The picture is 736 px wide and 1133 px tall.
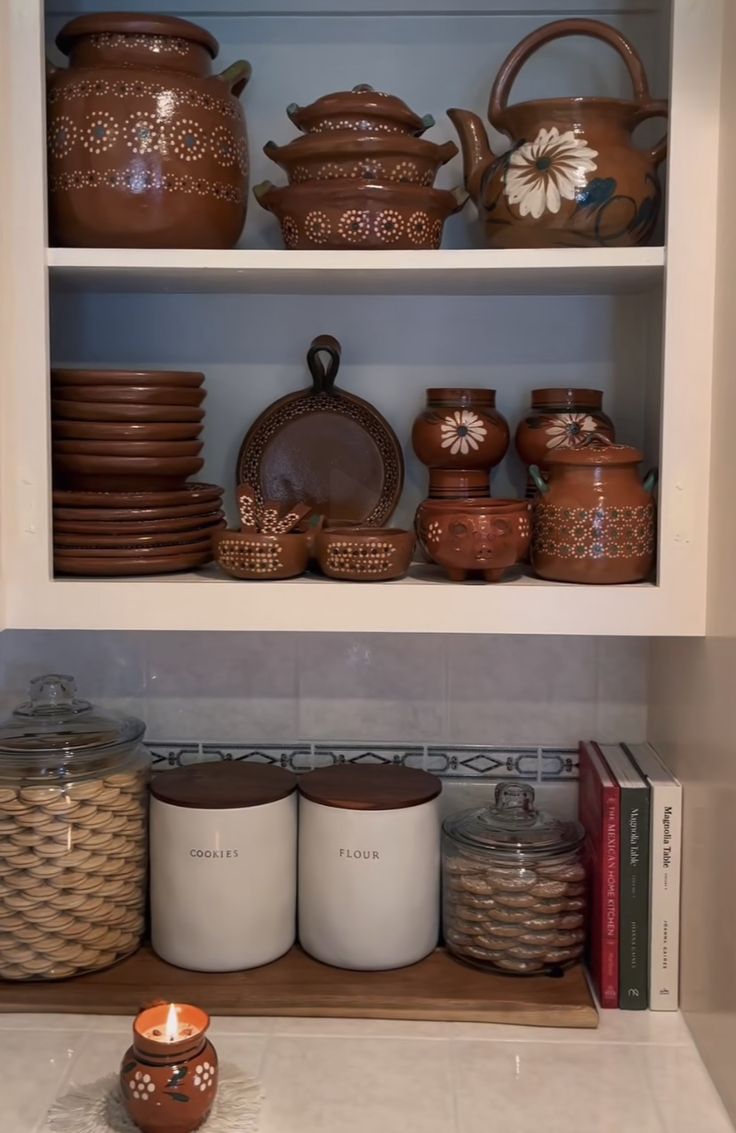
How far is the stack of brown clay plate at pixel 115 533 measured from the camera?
4.07 feet

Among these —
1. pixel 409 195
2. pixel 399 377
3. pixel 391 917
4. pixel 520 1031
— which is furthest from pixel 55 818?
pixel 409 195

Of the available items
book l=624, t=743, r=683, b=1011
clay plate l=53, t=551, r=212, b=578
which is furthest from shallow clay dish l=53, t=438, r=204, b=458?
book l=624, t=743, r=683, b=1011

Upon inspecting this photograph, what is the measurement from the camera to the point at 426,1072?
119 centimetres

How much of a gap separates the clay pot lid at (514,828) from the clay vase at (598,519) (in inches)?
11.9

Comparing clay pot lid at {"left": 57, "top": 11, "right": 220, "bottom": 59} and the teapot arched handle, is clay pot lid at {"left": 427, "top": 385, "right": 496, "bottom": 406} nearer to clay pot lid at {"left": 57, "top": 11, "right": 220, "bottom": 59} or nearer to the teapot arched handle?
the teapot arched handle

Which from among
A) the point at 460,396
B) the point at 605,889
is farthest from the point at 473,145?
the point at 605,889

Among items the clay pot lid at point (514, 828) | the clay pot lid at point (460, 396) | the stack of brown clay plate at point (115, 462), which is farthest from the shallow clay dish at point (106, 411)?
the clay pot lid at point (514, 828)

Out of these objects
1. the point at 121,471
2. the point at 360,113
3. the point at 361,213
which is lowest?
the point at 121,471

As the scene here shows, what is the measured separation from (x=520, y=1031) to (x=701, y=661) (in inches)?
17.2

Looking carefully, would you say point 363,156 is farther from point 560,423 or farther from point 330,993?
point 330,993

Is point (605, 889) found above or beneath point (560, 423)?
beneath

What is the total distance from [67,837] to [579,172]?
883mm

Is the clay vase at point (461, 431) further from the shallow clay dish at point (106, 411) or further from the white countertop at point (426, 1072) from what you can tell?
the white countertop at point (426, 1072)

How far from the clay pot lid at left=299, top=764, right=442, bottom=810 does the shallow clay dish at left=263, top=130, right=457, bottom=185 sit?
67 cm
